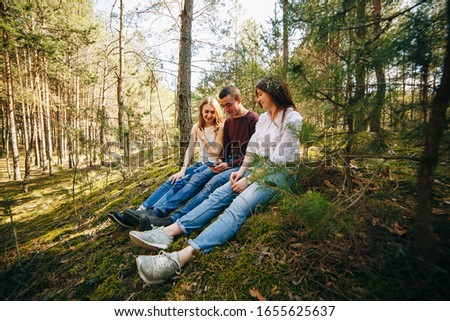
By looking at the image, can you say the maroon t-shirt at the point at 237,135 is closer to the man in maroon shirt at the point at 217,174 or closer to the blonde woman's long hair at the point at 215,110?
the man in maroon shirt at the point at 217,174

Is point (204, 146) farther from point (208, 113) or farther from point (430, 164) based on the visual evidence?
point (430, 164)

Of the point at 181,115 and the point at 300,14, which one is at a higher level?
the point at 300,14

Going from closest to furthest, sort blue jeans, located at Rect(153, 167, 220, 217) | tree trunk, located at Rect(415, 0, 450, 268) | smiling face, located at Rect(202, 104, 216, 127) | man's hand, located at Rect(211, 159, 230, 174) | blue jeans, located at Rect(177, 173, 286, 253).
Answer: tree trunk, located at Rect(415, 0, 450, 268)
blue jeans, located at Rect(177, 173, 286, 253)
blue jeans, located at Rect(153, 167, 220, 217)
man's hand, located at Rect(211, 159, 230, 174)
smiling face, located at Rect(202, 104, 216, 127)

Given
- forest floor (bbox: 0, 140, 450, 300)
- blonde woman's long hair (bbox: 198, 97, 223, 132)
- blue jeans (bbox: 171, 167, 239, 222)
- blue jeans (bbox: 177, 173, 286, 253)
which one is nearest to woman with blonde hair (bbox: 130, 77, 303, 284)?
blue jeans (bbox: 177, 173, 286, 253)

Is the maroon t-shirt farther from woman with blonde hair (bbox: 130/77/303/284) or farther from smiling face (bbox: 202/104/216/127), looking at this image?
A: woman with blonde hair (bbox: 130/77/303/284)

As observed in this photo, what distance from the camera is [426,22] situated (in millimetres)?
1180

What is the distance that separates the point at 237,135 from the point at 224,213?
4.53 ft

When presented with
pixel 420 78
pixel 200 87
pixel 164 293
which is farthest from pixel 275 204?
pixel 200 87

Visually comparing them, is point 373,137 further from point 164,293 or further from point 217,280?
point 164,293

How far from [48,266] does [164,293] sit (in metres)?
2.27

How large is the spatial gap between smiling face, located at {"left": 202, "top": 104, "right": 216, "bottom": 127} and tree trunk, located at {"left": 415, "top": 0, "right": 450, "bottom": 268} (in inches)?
97.4

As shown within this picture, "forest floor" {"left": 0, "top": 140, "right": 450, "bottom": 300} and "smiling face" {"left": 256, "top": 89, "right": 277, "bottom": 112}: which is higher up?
"smiling face" {"left": 256, "top": 89, "right": 277, "bottom": 112}

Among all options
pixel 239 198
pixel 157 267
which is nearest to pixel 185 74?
pixel 239 198

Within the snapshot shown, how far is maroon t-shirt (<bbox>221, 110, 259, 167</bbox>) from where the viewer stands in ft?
9.57
